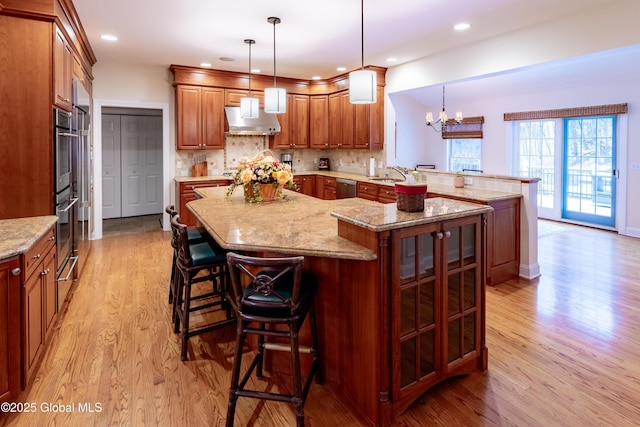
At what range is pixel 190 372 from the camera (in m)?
2.38

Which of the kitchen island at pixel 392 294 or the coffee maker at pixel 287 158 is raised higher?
the coffee maker at pixel 287 158

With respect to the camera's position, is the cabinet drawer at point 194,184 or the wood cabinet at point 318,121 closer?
the cabinet drawer at point 194,184

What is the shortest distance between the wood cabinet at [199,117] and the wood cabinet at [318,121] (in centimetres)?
162

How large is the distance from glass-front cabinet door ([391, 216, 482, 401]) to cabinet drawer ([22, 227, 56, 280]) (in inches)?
75.9

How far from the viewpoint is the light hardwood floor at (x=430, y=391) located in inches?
77.9

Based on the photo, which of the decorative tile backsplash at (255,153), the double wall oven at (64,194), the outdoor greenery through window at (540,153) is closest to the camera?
the double wall oven at (64,194)

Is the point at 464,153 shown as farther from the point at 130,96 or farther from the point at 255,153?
the point at 130,96

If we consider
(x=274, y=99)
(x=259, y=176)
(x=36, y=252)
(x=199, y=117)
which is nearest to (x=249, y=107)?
(x=274, y=99)

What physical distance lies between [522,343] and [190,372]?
223 cm

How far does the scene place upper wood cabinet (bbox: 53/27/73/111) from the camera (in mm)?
2969

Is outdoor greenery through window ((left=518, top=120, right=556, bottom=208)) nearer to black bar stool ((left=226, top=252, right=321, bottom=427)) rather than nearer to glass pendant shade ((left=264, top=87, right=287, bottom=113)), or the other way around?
Result: glass pendant shade ((left=264, top=87, right=287, bottom=113))

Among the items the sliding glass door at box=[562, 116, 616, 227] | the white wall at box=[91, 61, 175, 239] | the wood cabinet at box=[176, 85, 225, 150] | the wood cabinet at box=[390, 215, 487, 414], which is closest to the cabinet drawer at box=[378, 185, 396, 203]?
the wood cabinet at box=[176, 85, 225, 150]

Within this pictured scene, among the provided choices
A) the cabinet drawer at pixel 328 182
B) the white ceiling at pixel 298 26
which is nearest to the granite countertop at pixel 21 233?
the white ceiling at pixel 298 26

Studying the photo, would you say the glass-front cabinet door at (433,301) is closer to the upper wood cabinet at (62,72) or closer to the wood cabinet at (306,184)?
the upper wood cabinet at (62,72)
